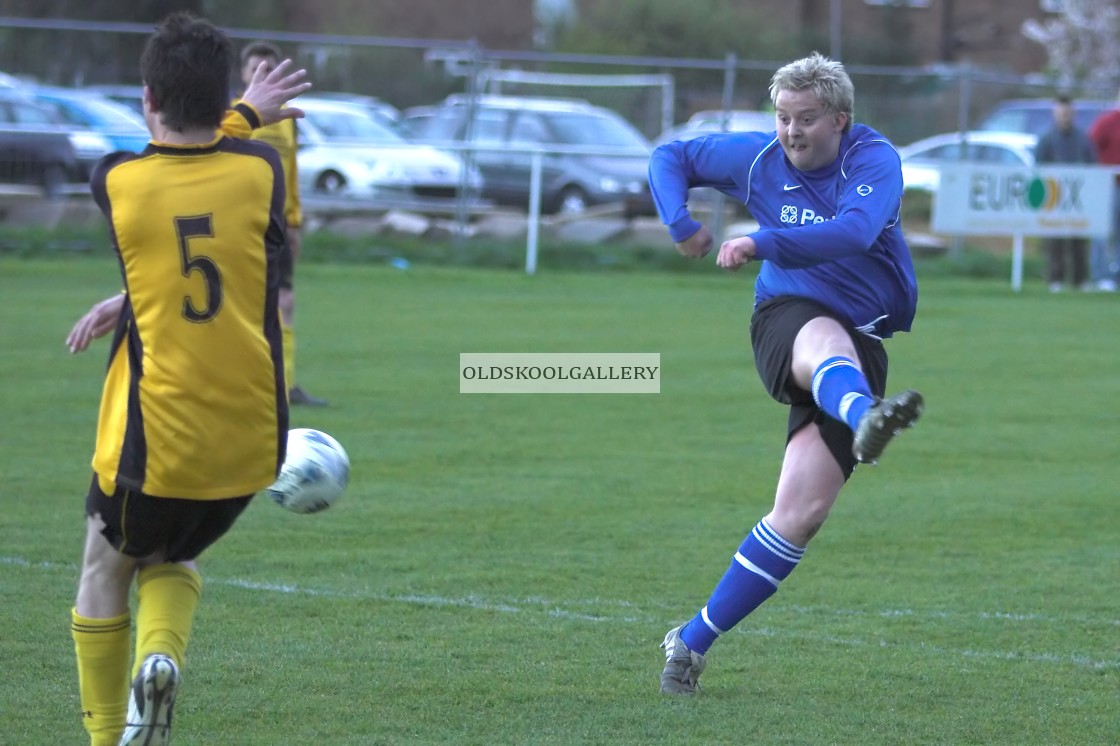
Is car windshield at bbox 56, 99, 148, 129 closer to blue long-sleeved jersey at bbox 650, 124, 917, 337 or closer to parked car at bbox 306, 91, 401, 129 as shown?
parked car at bbox 306, 91, 401, 129

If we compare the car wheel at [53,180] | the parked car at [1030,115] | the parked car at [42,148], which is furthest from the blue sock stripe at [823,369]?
the parked car at [1030,115]

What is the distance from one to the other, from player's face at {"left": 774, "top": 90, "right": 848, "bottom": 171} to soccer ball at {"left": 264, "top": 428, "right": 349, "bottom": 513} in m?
1.62

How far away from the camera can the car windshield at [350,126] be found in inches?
834

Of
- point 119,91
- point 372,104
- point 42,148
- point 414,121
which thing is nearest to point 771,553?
point 42,148

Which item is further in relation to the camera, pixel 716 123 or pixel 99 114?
pixel 716 123

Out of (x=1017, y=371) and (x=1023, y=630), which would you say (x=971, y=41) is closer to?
(x=1017, y=371)

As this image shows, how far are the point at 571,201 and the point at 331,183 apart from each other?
3328 mm

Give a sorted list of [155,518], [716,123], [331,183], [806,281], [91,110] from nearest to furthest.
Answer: [155,518] → [806,281] → [91,110] → [331,183] → [716,123]

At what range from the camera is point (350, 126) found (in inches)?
843

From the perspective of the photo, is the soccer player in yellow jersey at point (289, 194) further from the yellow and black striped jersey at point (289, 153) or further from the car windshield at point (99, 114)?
the car windshield at point (99, 114)

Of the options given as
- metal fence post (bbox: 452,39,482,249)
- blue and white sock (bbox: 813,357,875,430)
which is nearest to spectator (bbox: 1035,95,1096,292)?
metal fence post (bbox: 452,39,482,249)

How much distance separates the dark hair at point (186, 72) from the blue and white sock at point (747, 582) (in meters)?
2.06

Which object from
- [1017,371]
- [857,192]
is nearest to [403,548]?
[857,192]

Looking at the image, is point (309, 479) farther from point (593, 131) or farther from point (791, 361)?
point (593, 131)
